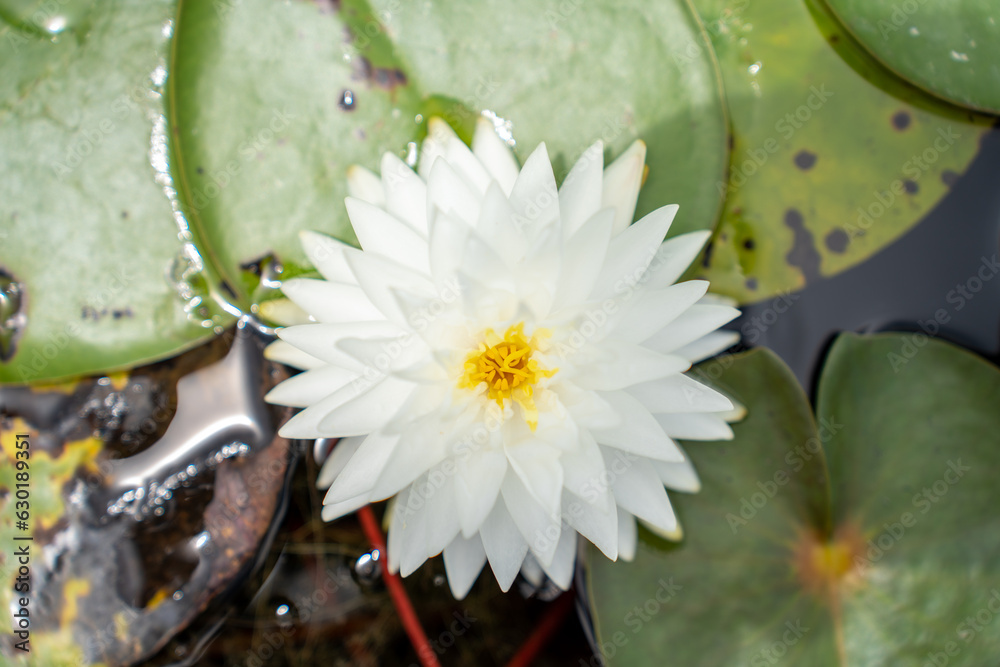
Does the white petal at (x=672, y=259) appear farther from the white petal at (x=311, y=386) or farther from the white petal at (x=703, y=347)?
the white petal at (x=311, y=386)

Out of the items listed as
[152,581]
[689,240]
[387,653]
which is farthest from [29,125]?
[387,653]

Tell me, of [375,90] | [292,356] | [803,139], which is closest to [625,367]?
[292,356]

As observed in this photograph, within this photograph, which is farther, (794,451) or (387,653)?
(387,653)

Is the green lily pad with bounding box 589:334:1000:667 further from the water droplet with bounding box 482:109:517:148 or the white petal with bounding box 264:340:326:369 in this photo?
the white petal with bounding box 264:340:326:369

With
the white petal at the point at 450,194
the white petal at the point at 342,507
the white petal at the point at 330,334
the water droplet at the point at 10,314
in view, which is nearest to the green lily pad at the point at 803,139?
the white petal at the point at 450,194

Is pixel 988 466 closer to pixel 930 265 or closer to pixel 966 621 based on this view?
pixel 966 621
